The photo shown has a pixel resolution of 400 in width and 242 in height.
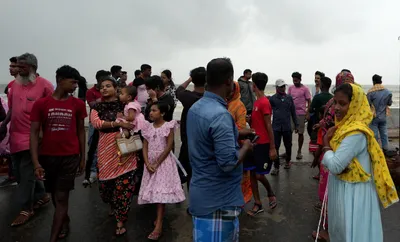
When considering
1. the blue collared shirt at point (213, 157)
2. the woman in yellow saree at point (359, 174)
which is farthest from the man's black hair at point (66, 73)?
the woman in yellow saree at point (359, 174)

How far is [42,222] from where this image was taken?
142 inches

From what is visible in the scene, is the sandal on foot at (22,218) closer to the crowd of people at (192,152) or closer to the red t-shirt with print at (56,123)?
the crowd of people at (192,152)

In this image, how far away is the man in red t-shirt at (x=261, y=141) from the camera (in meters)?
3.74

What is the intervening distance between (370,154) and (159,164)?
2.09m

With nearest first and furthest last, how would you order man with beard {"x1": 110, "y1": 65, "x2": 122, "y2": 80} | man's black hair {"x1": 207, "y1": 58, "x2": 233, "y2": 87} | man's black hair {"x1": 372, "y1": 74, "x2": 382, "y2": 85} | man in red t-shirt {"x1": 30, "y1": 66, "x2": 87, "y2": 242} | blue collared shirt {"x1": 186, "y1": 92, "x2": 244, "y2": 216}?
blue collared shirt {"x1": 186, "y1": 92, "x2": 244, "y2": 216}, man's black hair {"x1": 207, "y1": 58, "x2": 233, "y2": 87}, man in red t-shirt {"x1": 30, "y1": 66, "x2": 87, "y2": 242}, man with beard {"x1": 110, "y1": 65, "x2": 122, "y2": 80}, man's black hair {"x1": 372, "y1": 74, "x2": 382, "y2": 85}

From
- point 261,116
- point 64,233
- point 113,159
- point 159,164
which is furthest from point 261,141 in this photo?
point 64,233

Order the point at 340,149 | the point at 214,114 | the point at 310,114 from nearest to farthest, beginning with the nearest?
the point at 214,114
the point at 340,149
the point at 310,114

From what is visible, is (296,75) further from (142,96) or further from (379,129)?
(142,96)

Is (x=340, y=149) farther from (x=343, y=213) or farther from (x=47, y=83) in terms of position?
(x=47, y=83)

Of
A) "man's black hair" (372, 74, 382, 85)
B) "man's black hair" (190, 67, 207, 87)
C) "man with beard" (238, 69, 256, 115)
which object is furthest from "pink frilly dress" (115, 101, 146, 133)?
"man's black hair" (372, 74, 382, 85)

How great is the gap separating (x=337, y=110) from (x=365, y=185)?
60 cm

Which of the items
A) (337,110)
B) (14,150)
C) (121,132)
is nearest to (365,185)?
(337,110)

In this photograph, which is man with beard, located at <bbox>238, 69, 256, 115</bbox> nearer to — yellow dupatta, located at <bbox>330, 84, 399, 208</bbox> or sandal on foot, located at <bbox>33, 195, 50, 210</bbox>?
sandal on foot, located at <bbox>33, 195, 50, 210</bbox>

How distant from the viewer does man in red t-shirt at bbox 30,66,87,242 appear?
113 inches
